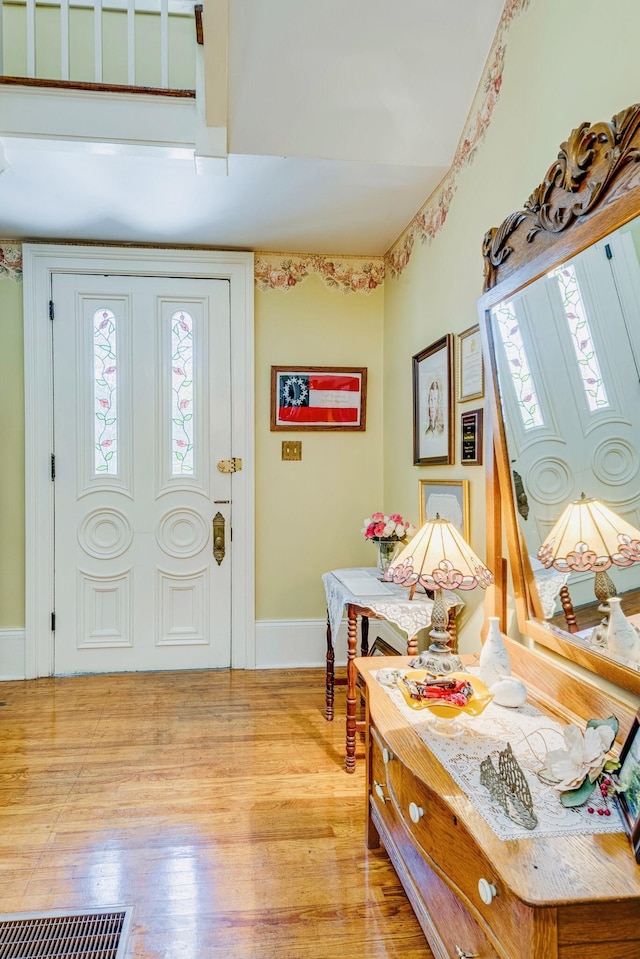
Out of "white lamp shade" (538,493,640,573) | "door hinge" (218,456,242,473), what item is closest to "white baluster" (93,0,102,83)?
"door hinge" (218,456,242,473)

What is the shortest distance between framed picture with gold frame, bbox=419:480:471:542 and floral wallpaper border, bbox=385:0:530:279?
3.68 feet

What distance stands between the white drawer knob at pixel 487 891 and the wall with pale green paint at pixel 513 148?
4.08 ft

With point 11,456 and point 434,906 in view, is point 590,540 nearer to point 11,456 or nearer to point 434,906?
point 434,906

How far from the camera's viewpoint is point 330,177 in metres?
2.45

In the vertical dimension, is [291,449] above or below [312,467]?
above

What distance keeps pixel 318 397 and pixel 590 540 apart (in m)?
2.28

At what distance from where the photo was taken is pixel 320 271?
3.39 m

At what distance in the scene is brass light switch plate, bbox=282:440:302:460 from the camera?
338 cm

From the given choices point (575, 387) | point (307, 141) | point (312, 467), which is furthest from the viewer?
point (312, 467)

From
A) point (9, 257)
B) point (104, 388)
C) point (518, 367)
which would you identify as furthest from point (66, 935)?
point (9, 257)

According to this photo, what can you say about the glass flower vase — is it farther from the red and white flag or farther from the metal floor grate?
the metal floor grate

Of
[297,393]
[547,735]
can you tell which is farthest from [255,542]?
[547,735]

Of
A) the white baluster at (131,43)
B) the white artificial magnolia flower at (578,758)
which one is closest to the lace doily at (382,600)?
the white artificial magnolia flower at (578,758)

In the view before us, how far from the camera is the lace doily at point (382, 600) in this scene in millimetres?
2170
